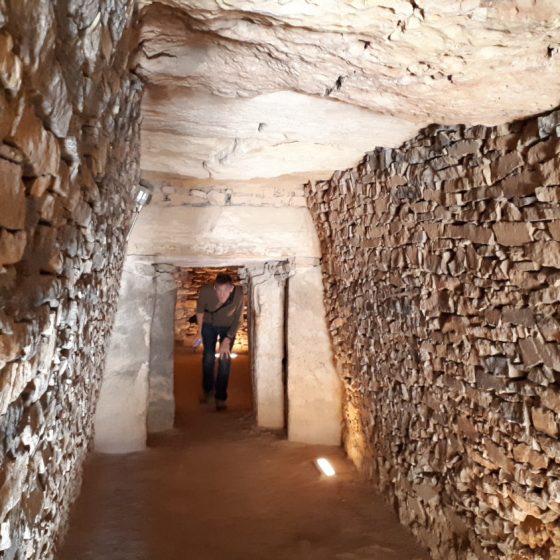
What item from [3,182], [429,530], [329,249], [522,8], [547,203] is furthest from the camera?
[329,249]

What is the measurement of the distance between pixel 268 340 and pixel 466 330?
9.37 ft

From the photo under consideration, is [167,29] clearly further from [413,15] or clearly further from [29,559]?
[29,559]

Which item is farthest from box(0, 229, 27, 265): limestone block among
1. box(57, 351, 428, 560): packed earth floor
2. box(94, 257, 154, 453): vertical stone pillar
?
box(94, 257, 154, 453): vertical stone pillar

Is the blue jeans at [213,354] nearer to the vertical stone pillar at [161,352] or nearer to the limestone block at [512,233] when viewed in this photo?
the vertical stone pillar at [161,352]

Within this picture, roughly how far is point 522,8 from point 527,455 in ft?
6.08

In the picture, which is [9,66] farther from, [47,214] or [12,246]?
[47,214]

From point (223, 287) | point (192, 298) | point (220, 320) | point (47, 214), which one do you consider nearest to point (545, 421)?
point (47, 214)

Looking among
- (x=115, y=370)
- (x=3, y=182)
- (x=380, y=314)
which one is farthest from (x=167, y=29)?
(x=115, y=370)

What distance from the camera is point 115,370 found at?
4531 millimetres

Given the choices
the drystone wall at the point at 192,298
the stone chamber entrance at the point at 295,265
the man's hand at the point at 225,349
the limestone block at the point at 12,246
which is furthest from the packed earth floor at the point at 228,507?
the drystone wall at the point at 192,298

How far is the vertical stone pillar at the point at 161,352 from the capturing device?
16.4 ft

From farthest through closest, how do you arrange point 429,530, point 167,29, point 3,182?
point 429,530 < point 167,29 < point 3,182

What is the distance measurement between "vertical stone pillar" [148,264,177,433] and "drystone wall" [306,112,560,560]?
7.42 ft

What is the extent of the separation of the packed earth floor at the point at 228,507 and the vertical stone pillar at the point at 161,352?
0.86 ft
